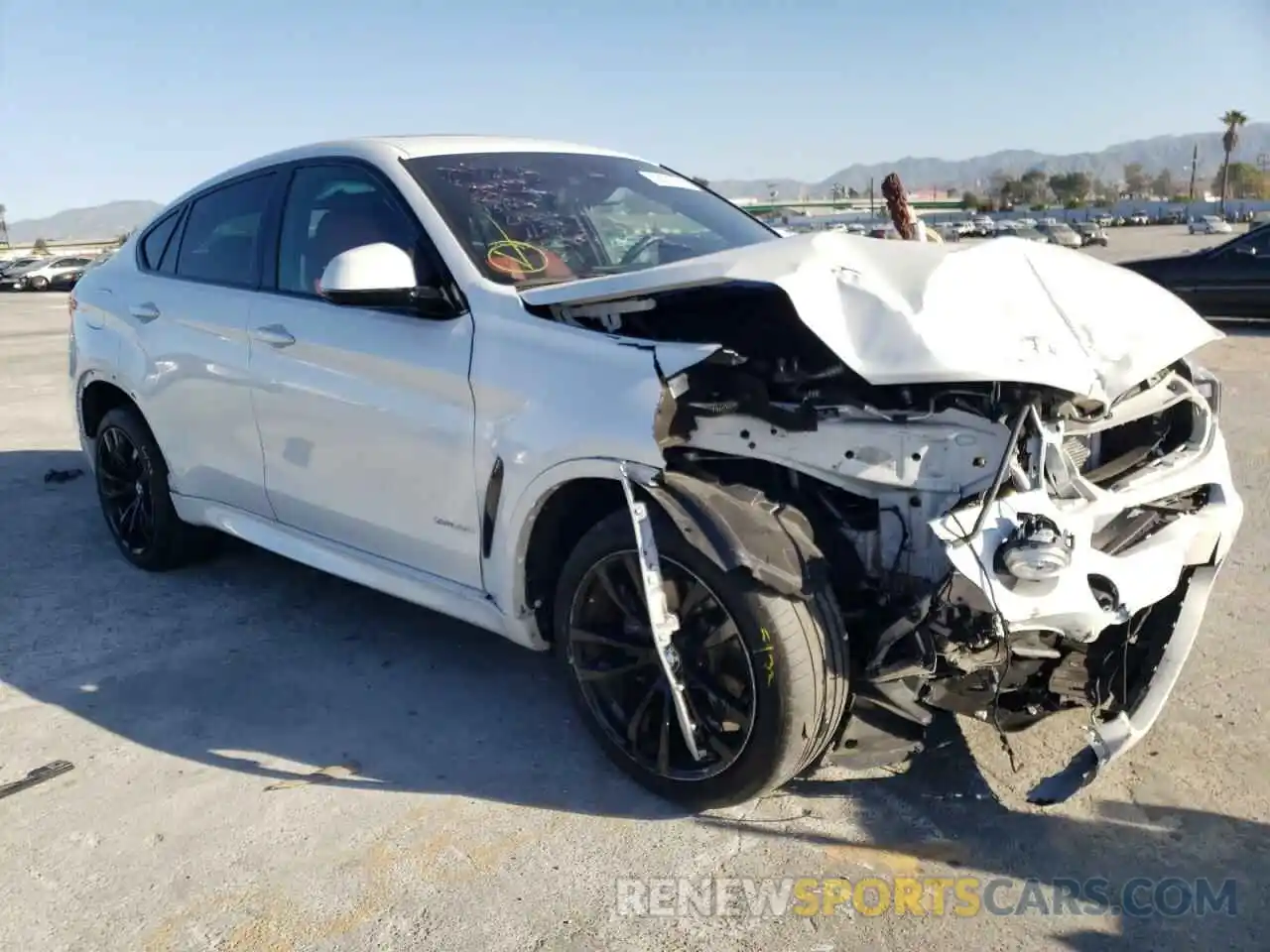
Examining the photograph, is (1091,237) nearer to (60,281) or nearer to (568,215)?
(60,281)

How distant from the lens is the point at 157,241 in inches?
200

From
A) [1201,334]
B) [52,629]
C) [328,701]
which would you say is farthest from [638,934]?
[52,629]

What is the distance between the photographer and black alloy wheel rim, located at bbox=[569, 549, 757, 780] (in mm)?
2893

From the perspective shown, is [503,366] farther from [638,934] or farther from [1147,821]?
[1147,821]

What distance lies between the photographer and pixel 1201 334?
10.6 ft

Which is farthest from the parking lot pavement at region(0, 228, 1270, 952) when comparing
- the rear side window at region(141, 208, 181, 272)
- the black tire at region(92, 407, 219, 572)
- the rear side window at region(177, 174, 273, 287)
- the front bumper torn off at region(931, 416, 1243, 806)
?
the rear side window at region(141, 208, 181, 272)

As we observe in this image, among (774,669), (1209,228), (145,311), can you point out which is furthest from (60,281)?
(1209,228)

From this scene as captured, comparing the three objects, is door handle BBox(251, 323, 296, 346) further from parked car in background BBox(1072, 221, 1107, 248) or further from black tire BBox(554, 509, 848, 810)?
parked car in background BBox(1072, 221, 1107, 248)

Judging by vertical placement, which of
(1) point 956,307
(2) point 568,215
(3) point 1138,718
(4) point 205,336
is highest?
(2) point 568,215

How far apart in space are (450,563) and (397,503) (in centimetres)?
28

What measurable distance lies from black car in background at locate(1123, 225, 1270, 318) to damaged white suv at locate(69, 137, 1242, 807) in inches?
419

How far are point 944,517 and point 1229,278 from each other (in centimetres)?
1211

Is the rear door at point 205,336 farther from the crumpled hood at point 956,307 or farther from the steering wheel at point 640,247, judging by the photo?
the crumpled hood at point 956,307

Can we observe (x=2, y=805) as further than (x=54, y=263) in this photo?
No
